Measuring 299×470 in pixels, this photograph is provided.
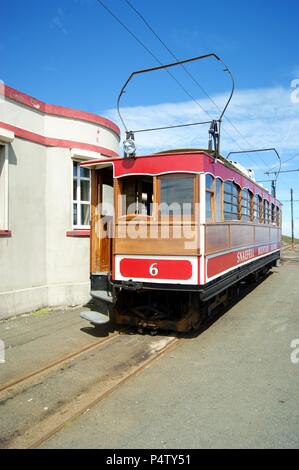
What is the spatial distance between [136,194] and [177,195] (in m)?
1.00

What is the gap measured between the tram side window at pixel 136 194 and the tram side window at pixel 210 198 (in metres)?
1.06

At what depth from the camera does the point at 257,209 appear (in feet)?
39.9

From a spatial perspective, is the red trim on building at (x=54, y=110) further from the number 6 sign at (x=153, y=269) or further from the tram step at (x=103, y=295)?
the number 6 sign at (x=153, y=269)

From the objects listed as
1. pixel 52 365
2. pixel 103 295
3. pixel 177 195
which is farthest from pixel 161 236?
pixel 52 365

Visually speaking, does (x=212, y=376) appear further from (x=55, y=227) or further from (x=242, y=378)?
(x=55, y=227)

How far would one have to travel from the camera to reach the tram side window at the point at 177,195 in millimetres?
6898

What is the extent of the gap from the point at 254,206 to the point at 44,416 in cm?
889

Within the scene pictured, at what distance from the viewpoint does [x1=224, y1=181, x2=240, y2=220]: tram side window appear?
27.3ft

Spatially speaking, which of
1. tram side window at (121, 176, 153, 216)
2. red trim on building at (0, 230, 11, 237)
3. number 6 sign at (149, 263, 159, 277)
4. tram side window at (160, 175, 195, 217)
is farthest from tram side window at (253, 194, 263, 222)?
red trim on building at (0, 230, 11, 237)

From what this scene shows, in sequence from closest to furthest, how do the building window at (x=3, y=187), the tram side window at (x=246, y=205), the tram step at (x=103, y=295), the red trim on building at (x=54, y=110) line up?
the tram step at (x=103, y=295) → the building window at (x=3, y=187) → the red trim on building at (x=54, y=110) → the tram side window at (x=246, y=205)

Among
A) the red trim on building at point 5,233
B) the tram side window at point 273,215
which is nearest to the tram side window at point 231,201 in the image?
the red trim on building at point 5,233

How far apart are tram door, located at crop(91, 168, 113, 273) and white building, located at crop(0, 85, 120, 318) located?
160cm

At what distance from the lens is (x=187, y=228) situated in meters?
6.79

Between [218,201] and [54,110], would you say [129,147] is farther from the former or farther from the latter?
[54,110]
